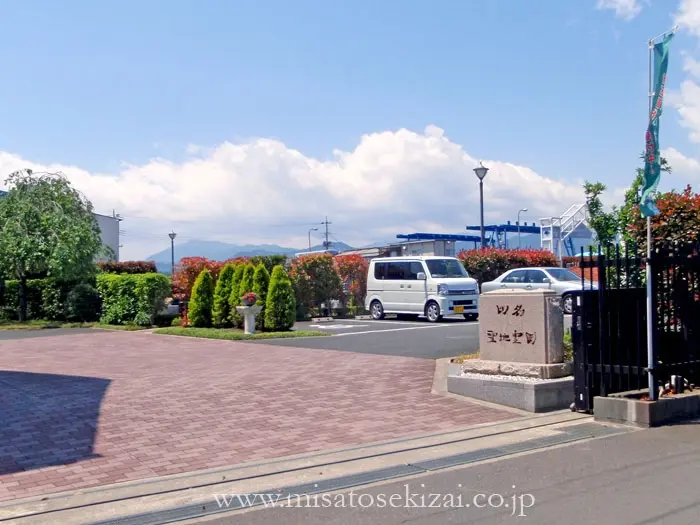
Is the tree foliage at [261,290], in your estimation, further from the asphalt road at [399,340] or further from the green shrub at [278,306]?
the asphalt road at [399,340]

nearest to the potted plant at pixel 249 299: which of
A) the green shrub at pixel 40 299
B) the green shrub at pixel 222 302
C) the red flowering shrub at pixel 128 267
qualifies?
the green shrub at pixel 222 302

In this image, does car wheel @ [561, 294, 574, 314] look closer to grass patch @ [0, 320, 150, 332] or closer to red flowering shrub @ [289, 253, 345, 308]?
grass patch @ [0, 320, 150, 332]

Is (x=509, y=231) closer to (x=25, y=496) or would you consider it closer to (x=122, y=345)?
(x=122, y=345)

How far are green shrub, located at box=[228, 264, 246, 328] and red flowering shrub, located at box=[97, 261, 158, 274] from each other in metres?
15.5

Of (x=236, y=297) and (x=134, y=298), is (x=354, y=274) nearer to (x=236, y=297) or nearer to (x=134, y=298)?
(x=236, y=297)

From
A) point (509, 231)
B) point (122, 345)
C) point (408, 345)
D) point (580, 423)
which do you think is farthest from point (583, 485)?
point (509, 231)

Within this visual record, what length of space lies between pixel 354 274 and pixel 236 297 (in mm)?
7609

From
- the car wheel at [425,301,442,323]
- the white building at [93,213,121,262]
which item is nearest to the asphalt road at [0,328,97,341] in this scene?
the car wheel at [425,301,442,323]

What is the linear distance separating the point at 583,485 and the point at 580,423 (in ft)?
8.29

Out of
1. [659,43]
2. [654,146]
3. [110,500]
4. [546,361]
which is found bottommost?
[110,500]

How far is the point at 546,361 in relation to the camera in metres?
9.21

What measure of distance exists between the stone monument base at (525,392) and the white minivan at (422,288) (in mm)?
11915

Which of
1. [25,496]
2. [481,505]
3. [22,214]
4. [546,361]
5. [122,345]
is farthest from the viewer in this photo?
[22,214]

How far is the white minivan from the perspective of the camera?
21766mm
